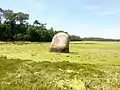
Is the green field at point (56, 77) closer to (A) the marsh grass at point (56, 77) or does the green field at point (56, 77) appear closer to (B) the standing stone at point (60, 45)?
(A) the marsh grass at point (56, 77)

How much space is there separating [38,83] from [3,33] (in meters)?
72.2

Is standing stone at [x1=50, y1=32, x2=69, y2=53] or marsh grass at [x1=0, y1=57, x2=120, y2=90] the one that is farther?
standing stone at [x1=50, y1=32, x2=69, y2=53]

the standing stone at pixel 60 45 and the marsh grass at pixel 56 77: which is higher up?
the standing stone at pixel 60 45

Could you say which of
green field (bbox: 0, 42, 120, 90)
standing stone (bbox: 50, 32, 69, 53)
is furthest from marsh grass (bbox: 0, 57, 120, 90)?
standing stone (bbox: 50, 32, 69, 53)

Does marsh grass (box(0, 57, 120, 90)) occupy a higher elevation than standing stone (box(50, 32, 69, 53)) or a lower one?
lower

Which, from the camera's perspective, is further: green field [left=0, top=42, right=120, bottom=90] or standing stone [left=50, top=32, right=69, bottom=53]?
standing stone [left=50, top=32, right=69, bottom=53]

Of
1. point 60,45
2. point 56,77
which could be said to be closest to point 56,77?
point 56,77

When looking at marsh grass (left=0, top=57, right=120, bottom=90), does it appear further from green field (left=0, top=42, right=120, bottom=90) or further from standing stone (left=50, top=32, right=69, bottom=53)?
standing stone (left=50, top=32, right=69, bottom=53)

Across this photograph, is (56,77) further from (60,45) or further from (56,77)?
(60,45)

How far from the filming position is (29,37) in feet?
296

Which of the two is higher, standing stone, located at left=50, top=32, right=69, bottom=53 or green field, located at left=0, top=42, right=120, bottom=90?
standing stone, located at left=50, top=32, right=69, bottom=53

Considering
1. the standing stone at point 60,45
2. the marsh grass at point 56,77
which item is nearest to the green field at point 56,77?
the marsh grass at point 56,77

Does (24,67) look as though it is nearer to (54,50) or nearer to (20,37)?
(54,50)

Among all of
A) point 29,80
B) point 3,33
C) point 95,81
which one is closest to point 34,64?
point 29,80
